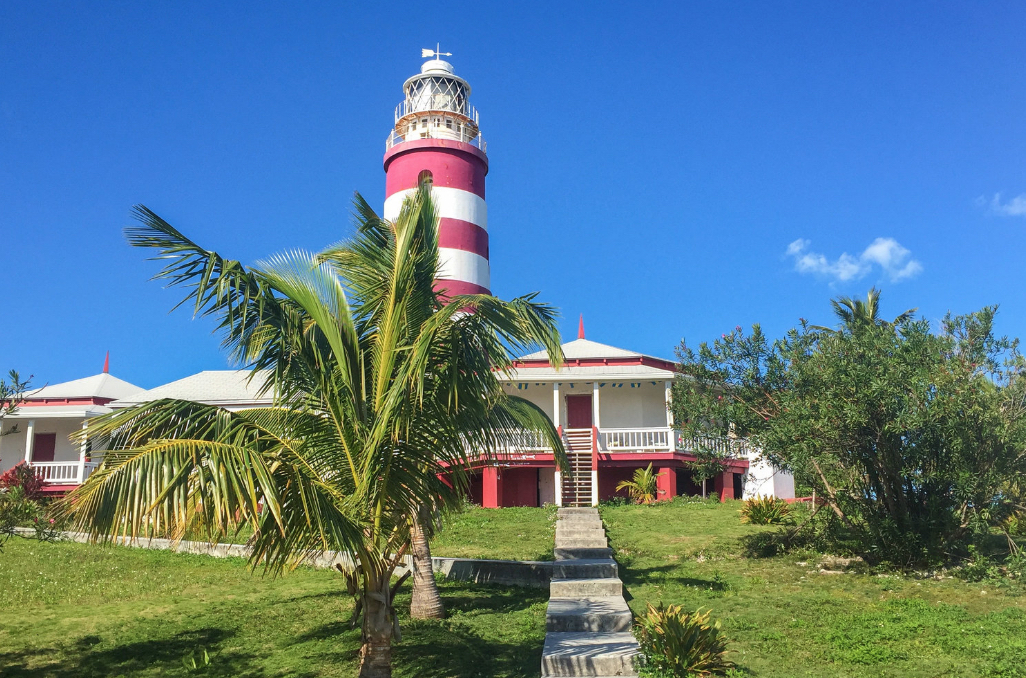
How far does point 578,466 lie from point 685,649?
14018 millimetres

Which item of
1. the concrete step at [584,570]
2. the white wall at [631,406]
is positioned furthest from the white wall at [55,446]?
the concrete step at [584,570]

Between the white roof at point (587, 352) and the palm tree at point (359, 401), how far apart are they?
14.6m

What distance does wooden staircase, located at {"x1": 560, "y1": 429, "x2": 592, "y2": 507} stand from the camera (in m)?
22.2

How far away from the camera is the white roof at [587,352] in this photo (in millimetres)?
23719

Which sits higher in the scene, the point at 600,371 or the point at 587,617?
the point at 600,371

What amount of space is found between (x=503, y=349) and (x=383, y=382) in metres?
1.23

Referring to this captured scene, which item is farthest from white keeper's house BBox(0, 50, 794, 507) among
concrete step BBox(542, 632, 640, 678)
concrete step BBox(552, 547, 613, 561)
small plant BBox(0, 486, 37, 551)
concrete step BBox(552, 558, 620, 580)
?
small plant BBox(0, 486, 37, 551)

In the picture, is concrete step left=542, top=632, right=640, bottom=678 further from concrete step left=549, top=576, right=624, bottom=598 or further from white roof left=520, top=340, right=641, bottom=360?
white roof left=520, top=340, right=641, bottom=360

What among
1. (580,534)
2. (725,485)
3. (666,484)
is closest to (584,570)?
(580,534)

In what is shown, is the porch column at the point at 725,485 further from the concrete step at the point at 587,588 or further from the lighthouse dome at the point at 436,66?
the lighthouse dome at the point at 436,66

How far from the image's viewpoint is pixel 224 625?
36.5ft

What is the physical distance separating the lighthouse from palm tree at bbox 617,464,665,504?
294 inches

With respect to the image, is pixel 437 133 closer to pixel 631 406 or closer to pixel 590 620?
pixel 631 406

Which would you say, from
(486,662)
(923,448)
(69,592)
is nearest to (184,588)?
(69,592)
